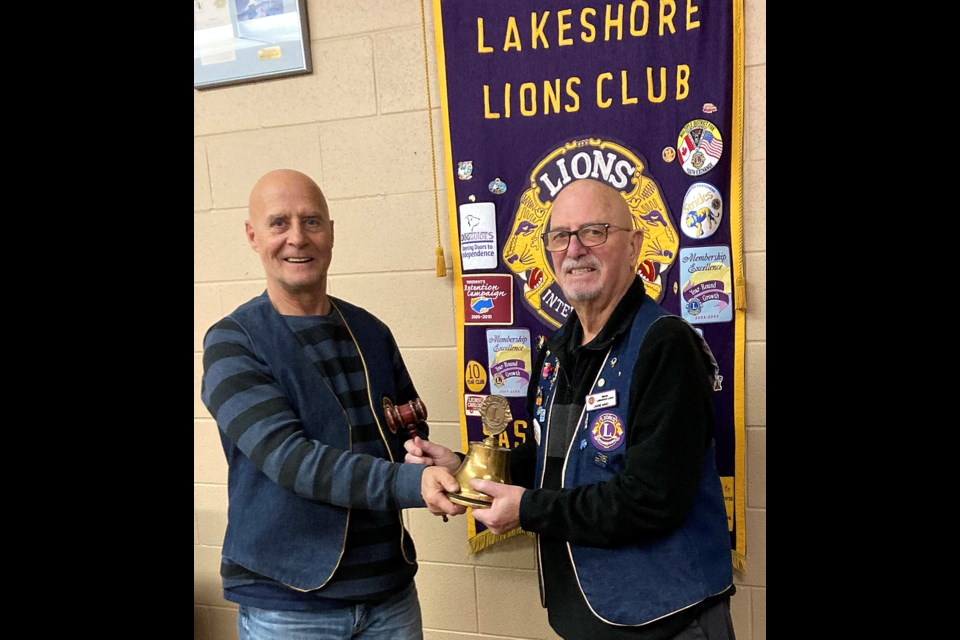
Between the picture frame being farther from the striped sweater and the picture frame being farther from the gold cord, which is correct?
the striped sweater

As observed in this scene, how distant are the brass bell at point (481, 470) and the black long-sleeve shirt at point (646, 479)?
3.6 inches

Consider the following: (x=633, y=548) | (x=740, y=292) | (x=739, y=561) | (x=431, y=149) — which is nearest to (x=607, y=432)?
(x=633, y=548)

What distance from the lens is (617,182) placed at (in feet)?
6.35

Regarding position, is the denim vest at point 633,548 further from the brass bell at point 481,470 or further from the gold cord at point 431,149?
the gold cord at point 431,149

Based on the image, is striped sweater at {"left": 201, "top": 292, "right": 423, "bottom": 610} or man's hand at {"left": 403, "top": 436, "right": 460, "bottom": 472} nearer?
striped sweater at {"left": 201, "top": 292, "right": 423, "bottom": 610}

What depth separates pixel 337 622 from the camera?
56.9 inches

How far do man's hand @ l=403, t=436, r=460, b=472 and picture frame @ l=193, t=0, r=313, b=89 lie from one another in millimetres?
1281

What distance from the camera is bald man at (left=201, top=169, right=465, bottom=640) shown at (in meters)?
1.38

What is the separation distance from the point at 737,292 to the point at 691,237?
0.19m

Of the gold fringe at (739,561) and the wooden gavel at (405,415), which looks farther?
the gold fringe at (739,561)

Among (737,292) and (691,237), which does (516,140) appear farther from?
(737,292)

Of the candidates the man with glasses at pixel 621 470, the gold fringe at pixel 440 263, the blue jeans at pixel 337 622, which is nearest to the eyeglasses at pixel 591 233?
the man with glasses at pixel 621 470

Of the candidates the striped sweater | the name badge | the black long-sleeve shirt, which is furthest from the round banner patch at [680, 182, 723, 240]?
the striped sweater

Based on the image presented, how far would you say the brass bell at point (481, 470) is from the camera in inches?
54.6
